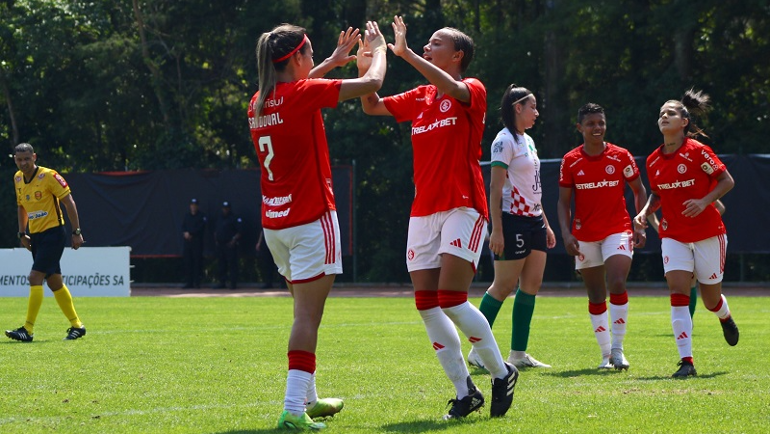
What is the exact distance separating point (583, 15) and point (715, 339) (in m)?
16.7

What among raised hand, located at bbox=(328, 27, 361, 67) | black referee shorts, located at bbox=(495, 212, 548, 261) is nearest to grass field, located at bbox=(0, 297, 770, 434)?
black referee shorts, located at bbox=(495, 212, 548, 261)

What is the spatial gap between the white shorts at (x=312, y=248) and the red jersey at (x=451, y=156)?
0.66 meters

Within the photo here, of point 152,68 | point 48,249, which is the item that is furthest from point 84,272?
point 48,249

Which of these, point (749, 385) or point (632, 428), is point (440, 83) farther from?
point (749, 385)

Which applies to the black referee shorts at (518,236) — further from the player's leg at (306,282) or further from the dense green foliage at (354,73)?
the dense green foliage at (354,73)

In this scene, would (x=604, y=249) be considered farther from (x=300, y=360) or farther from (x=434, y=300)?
(x=300, y=360)

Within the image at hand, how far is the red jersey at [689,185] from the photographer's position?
8.83 meters

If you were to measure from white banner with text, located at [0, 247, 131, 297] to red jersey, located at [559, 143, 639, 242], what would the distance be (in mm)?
15542

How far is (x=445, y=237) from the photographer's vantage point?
21.2 ft

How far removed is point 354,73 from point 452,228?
79.1 feet

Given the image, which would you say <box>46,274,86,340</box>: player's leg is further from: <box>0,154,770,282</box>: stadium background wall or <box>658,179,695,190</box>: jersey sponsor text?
<box>0,154,770,282</box>: stadium background wall

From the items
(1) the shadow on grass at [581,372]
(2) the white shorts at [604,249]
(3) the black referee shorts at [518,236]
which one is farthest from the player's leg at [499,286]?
(2) the white shorts at [604,249]

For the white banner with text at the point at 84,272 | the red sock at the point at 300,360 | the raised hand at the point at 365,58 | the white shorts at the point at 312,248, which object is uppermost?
the raised hand at the point at 365,58

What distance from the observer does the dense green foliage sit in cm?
2664
